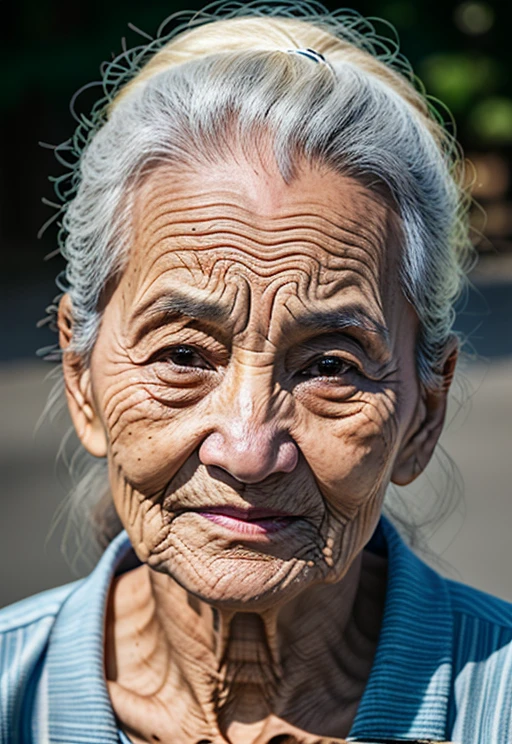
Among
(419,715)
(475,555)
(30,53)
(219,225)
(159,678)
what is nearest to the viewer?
(219,225)

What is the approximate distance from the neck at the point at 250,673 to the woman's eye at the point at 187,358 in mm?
497

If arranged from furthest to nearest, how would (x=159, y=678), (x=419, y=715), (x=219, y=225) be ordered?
1. (x=159, y=678)
2. (x=419, y=715)
3. (x=219, y=225)

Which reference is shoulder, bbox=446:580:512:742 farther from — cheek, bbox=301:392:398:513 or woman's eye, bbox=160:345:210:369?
woman's eye, bbox=160:345:210:369

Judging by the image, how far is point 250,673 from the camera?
7.41 feet

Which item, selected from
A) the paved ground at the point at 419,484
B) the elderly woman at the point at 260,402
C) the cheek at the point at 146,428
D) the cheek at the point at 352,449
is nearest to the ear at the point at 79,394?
the elderly woman at the point at 260,402

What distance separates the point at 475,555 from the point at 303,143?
485cm

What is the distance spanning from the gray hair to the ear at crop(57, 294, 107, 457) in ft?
0.16

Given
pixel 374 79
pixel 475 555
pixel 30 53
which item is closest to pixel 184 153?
pixel 374 79

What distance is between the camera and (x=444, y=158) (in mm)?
2389

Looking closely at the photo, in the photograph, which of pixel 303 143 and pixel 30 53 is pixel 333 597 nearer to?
pixel 303 143

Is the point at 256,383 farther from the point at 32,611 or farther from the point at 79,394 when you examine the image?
the point at 32,611

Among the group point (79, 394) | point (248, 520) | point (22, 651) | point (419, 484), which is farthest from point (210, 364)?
point (419, 484)

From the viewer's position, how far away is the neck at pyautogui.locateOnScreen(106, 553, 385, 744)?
2230 millimetres

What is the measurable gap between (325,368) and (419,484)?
8.77 feet
